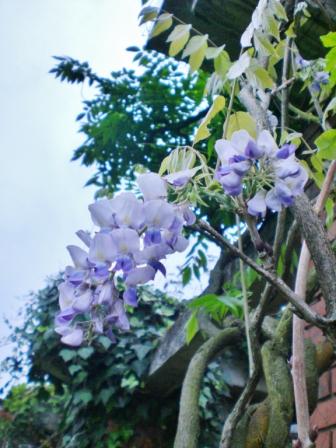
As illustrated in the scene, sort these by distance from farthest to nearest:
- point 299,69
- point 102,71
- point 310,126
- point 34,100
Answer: point 34,100 < point 102,71 < point 310,126 < point 299,69

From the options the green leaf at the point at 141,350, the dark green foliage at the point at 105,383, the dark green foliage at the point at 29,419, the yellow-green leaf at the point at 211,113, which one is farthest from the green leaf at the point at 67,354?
the yellow-green leaf at the point at 211,113

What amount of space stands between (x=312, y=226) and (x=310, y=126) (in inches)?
47.3

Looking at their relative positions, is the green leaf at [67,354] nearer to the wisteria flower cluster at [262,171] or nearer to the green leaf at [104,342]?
the green leaf at [104,342]

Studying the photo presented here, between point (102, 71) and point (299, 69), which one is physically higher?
point (102, 71)

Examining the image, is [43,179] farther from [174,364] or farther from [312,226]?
[312,226]

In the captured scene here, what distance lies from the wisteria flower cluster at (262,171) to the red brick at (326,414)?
98cm

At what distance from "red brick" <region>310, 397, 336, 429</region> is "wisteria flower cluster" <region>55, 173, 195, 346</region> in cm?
97

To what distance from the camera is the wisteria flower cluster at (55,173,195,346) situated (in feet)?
1.66

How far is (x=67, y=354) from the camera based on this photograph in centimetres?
279

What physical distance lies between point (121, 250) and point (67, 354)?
2435 millimetres

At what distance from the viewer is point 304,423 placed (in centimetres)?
69

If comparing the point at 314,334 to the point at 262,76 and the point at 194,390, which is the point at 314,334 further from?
the point at 262,76

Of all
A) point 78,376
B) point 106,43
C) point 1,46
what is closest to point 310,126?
point 78,376

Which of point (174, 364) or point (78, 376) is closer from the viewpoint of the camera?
point (174, 364)
